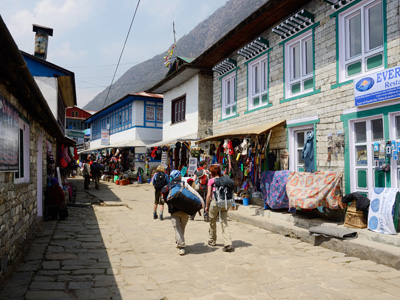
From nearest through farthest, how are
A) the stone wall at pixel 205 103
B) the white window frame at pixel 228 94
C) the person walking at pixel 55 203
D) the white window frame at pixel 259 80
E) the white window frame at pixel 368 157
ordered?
the white window frame at pixel 368 157, the person walking at pixel 55 203, the white window frame at pixel 259 80, the white window frame at pixel 228 94, the stone wall at pixel 205 103

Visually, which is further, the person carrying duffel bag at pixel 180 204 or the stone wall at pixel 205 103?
the stone wall at pixel 205 103

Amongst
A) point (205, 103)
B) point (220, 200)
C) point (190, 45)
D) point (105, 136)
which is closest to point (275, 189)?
point (220, 200)

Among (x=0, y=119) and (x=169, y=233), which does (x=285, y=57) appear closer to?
(x=169, y=233)

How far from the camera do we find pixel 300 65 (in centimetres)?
961

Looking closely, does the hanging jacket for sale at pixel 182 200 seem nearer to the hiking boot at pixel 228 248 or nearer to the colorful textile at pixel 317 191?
the hiking boot at pixel 228 248

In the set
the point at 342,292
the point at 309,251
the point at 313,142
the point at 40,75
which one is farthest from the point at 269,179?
the point at 40,75

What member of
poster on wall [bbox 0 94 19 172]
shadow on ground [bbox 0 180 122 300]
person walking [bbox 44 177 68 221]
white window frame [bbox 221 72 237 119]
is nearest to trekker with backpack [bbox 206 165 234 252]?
shadow on ground [bbox 0 180 122 300]

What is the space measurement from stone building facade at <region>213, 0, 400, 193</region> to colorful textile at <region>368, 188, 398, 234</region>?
44cm

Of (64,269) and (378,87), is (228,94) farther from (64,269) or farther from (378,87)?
(64,269)

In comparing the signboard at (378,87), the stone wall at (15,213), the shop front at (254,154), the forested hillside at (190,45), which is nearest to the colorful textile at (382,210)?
the signboard at (378,87)

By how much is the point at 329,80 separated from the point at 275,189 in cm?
320

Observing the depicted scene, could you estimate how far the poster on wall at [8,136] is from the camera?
4.43 metres

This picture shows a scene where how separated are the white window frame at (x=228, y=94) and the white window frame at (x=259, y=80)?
47.1 inches

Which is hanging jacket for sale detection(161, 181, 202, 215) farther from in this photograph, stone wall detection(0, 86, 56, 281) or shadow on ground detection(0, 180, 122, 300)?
stone wall detection(0, 86, 56, 281)
